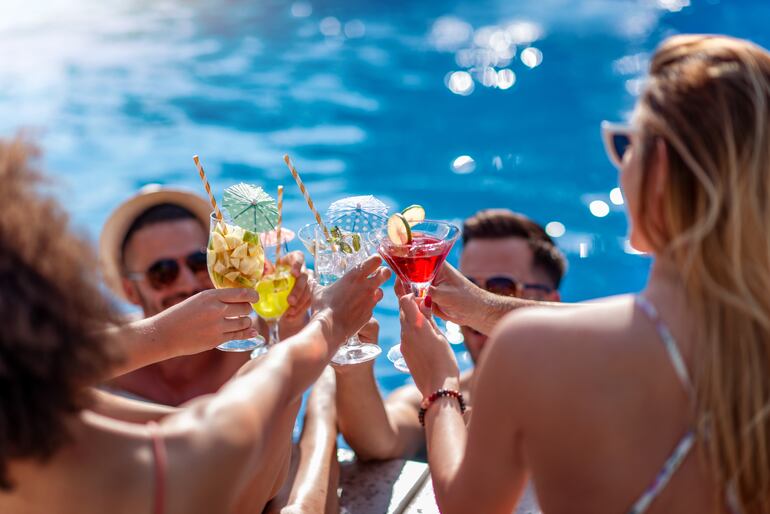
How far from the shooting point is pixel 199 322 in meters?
3.08

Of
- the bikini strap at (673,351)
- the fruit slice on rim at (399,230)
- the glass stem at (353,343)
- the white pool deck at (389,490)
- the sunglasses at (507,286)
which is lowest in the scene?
the white pool deck at (389,490)

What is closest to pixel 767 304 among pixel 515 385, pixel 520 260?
pixel 515 385

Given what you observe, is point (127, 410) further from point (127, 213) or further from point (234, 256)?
point (127, 213)

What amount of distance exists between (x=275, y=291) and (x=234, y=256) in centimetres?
28

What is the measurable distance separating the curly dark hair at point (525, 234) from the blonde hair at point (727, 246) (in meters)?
2.93

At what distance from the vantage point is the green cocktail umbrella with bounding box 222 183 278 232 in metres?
3.07

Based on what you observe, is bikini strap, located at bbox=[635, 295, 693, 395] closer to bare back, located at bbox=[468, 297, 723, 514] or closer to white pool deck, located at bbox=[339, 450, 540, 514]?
bare back, located at bbox=[468, 297, 723, 514]

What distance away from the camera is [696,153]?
6.02ft

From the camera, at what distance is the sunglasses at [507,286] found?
4590mm

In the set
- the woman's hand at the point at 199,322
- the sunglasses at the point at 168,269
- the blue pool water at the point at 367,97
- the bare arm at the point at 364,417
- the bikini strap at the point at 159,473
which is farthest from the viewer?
the blue pool water at the point at 367,97

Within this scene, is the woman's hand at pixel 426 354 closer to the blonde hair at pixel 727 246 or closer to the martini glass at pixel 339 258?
the martini glass at pixel 339 258

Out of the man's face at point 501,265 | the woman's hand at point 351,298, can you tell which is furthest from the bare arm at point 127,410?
the man's face at point 501,265

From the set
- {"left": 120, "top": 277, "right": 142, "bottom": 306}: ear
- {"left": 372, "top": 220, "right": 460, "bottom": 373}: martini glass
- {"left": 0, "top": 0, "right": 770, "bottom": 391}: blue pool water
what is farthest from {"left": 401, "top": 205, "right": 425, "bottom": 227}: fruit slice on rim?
{"left": 0, "top": 0, "right": 770, "bottom": 391}: blue pool water

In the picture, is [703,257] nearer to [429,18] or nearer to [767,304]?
[767,304]
